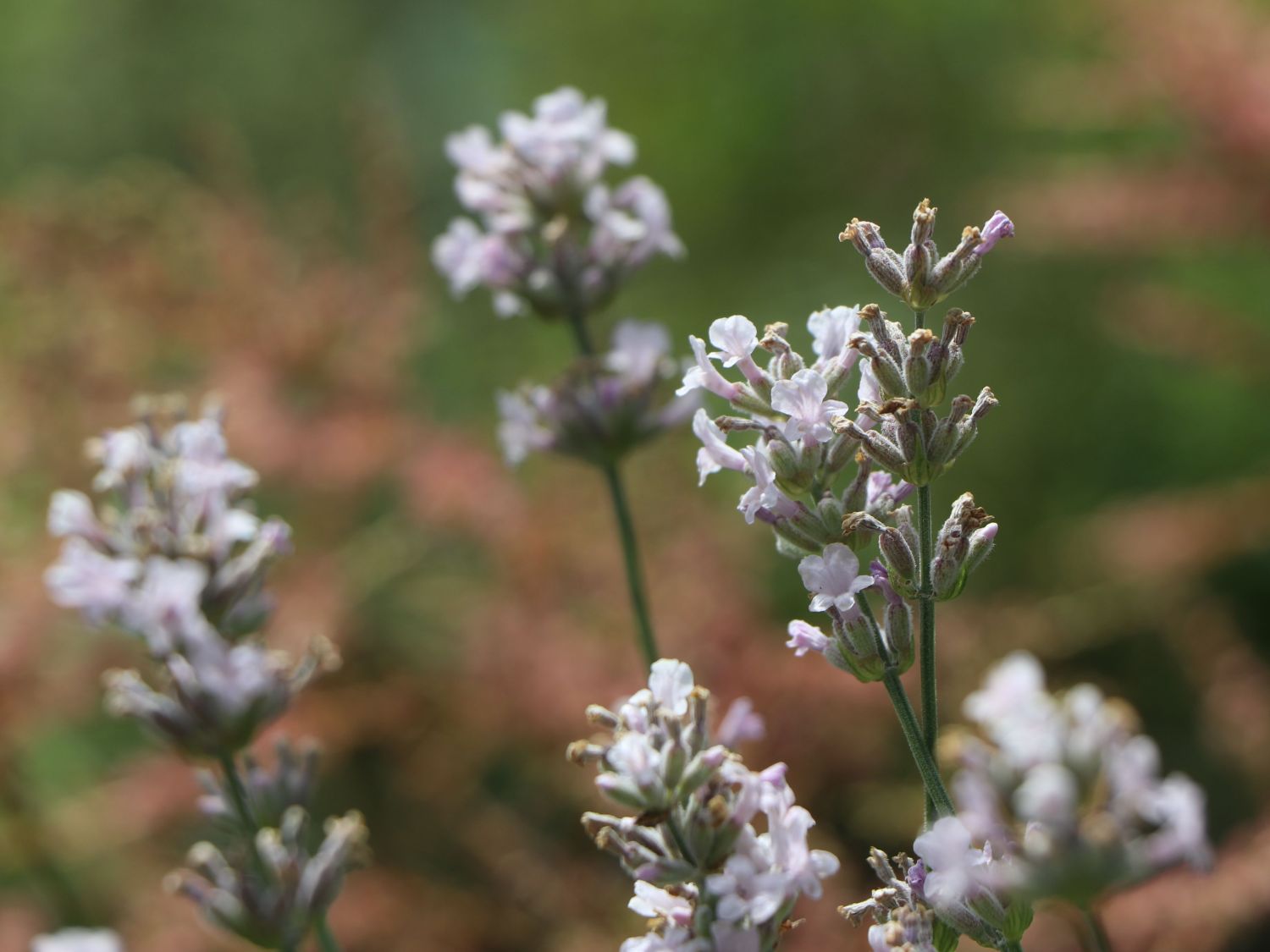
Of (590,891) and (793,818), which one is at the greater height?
(590,891)

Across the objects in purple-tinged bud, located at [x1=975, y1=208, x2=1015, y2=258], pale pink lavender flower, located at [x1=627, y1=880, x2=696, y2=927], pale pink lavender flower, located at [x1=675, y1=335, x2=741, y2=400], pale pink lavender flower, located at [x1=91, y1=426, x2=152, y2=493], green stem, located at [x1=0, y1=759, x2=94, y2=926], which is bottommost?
pale pink lavender flower, located at [x1=627, y1=880, x2=696, y2=927]

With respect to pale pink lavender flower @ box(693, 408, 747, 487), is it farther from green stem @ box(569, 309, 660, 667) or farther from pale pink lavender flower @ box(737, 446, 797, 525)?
green stem @ box(569, 309, 660, 667)

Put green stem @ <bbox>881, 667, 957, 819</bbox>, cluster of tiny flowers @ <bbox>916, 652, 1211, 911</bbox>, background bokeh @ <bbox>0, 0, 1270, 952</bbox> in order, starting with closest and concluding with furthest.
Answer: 1. cluster of tiny flowers @ <bbox>916, 652, 1211, 911</bbox>
2. green stem @ <bbox>881, 667, 957, 819</bbox>
3. background bokeh @ <bbox>0, 0, 1270, 952</bbox>

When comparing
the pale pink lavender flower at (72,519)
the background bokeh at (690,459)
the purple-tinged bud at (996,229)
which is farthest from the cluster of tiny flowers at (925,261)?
the background bokeh at (690,459)

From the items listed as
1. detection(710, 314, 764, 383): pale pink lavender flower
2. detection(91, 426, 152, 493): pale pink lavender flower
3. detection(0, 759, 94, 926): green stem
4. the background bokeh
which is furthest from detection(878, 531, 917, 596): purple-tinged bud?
detection(0, 759, 94, 926): green stem

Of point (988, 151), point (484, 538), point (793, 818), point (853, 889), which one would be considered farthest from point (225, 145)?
point (793, 818)

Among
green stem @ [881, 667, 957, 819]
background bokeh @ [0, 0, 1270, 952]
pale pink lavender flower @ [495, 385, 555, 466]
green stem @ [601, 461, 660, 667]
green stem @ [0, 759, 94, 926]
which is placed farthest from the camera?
background bokeh @ [0, 0, 1270, 952]

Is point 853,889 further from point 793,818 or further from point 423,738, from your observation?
point 793,818

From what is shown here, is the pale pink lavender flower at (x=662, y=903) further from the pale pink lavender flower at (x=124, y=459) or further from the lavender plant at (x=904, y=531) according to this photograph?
the pale pink lavender flower at (x=124, y=459)
